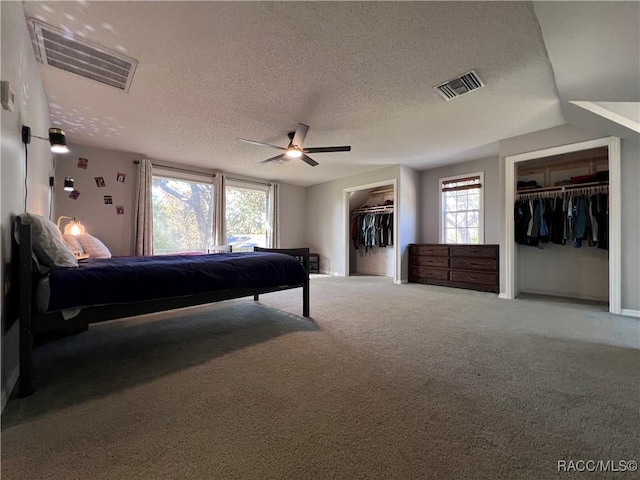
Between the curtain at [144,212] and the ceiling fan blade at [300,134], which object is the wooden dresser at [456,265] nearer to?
the ceiling fan blade at [300,134]

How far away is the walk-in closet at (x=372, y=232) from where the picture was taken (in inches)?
243

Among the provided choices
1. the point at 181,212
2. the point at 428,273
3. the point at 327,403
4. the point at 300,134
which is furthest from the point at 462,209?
the point at 181,212

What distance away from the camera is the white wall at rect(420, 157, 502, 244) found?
16.0 feet

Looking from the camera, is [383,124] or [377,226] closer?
[383,124]

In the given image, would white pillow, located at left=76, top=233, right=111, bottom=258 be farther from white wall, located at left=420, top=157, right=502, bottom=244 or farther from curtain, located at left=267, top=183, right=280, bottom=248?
white wall, located at left=420, top=157, right=502, bottom=244

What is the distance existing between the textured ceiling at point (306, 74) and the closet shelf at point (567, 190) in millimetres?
986

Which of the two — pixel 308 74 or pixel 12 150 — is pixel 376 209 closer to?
pixel 308 74

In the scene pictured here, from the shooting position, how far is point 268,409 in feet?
4.36

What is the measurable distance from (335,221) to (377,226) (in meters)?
1.08

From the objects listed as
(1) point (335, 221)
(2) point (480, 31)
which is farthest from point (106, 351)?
(1) point (335, 221)

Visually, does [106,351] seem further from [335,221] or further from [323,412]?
[335,221]

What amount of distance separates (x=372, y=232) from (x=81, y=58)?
5.39m

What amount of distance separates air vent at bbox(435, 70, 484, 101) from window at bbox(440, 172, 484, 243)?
287 cm

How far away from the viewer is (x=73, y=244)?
319cm
